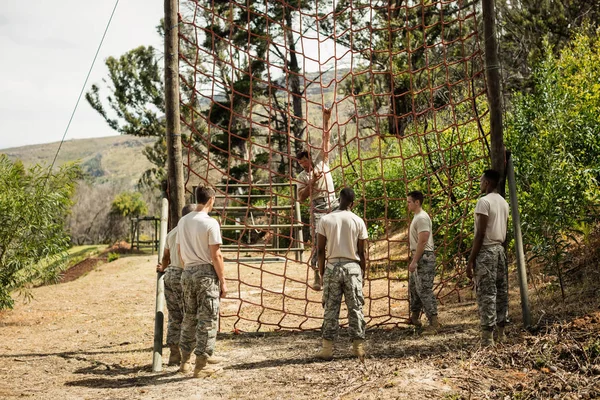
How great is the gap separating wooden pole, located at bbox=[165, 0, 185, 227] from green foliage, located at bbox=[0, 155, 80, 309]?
3.97 m

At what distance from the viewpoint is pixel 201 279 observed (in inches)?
191

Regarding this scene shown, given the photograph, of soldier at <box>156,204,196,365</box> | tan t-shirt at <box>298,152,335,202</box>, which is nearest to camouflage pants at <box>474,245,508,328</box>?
tan t-shirt at <box>298,152,335,202</box>

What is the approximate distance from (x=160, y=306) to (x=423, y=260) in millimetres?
2555

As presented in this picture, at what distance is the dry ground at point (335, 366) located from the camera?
163 inches

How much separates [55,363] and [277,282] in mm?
4980

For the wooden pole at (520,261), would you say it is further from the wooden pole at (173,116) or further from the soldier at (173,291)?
the wooden pole at (173,116)

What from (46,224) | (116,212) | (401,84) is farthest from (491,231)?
(116,212)

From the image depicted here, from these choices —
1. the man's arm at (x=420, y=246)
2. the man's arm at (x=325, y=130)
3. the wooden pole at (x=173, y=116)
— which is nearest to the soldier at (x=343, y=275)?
the man's arm at (x=420, y=246)

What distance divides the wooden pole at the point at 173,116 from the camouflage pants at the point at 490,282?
2770mm

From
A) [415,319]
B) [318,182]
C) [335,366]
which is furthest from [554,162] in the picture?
[335,366]

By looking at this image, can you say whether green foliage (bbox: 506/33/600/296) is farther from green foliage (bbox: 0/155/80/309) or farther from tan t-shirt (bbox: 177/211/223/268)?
green foliage (bbox: 0/155/80/309)

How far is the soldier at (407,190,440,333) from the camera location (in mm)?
5934

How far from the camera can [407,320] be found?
21.5 feet

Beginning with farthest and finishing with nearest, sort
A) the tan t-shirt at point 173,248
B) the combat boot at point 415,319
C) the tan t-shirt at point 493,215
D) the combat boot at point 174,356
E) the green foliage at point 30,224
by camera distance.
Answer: the green foliage at point 30,224 < the combat boot at point 415,319 < the combat boot at point 174,356 < the tan t-shirt at point 173,248 < the tan t-shirt at point 493,215
